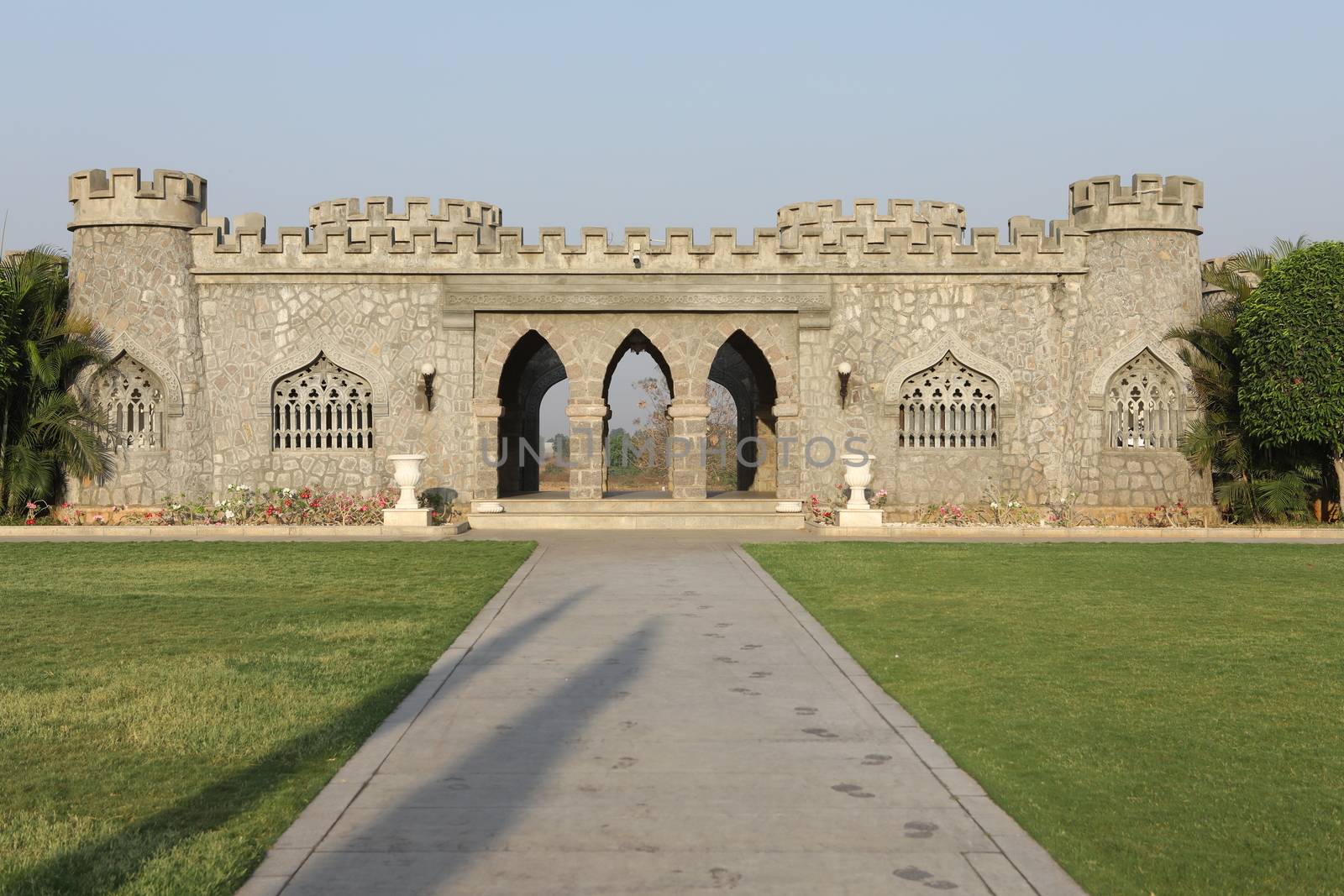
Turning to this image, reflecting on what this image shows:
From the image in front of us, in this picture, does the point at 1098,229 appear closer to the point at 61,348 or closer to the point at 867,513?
the point at 867,513

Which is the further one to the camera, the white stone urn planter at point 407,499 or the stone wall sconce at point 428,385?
the stone wall sconce at point 428,385

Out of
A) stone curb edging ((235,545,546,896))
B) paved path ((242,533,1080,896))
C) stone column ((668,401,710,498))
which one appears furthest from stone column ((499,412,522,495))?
stone curb edging ((235,545,546,896))

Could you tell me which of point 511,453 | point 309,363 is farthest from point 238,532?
point 511,453

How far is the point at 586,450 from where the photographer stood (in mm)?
22719

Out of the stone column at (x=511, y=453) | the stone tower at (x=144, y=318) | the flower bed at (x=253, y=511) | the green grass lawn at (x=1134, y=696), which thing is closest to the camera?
the green grass lawn at (x=1134, y=696)

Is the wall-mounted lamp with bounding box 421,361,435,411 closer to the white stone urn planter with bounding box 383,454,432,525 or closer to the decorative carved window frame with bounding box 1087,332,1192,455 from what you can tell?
the white stone urn planter with bounding box 383,454,432,525

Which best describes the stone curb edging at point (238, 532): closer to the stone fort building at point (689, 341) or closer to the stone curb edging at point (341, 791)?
the stone fort building at point (689, 341)

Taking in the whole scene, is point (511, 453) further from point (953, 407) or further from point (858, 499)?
point (953, 407)

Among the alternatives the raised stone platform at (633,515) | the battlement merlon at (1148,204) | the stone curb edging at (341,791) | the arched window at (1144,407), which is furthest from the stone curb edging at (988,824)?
the battlement merlon at (1148,204)

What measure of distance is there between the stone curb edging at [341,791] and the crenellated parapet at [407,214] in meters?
17.6

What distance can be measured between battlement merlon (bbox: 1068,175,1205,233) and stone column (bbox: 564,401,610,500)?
376 inches

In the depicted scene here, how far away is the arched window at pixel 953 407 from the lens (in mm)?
22688

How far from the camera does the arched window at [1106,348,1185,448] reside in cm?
2242

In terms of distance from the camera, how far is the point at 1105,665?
924cm
